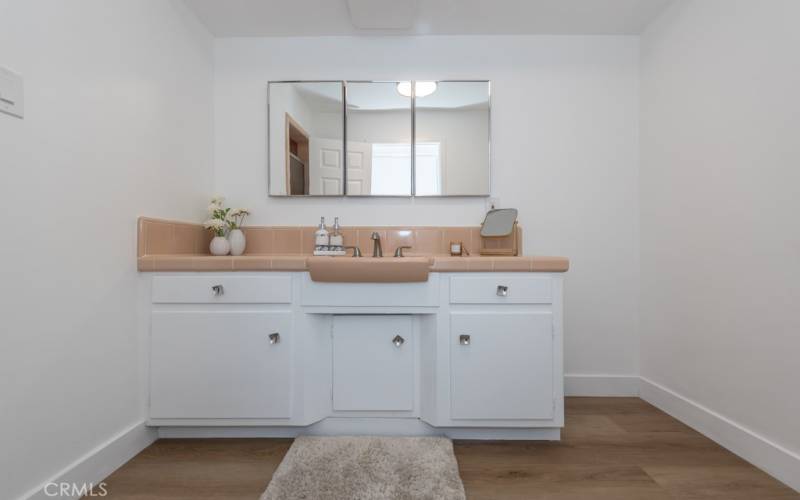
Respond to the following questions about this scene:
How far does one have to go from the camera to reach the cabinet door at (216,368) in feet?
5.31

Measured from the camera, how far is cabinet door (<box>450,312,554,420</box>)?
5.30ft

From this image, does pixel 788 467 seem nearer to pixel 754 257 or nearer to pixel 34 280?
pixel 754 257

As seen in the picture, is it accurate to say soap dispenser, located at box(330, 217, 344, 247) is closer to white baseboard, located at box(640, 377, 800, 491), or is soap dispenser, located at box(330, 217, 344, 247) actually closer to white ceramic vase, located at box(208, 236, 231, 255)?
white ceramic vase, located at box(208, 236, 231, 255)

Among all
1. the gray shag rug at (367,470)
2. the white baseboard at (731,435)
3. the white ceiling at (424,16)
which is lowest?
the gray shag rug at (367,470)

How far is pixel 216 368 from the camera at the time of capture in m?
1.62

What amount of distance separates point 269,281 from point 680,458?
193 cm

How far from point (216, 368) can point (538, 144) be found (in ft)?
7.06

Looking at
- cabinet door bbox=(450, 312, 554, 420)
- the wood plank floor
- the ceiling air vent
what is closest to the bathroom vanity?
cabinet door bbox=(450, 312, 554, 420)

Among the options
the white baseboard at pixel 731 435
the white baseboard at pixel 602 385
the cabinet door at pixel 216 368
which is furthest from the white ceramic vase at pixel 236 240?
the white baseboard at pixel 731 435

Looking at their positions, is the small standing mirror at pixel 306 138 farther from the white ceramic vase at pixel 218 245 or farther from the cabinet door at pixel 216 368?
the cabinet door at pixel 216 368

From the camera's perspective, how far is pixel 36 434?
45.8 inches
